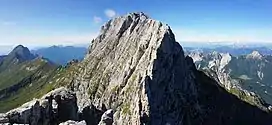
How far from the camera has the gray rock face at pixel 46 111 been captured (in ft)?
235

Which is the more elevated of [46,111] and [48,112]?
[46,111]

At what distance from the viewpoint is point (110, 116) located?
74.2m

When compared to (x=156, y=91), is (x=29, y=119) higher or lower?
higher

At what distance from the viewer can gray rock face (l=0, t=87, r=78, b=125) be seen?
71.7m

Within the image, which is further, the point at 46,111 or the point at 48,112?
the point at 48,112

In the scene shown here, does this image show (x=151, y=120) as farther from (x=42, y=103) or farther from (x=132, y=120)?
(x=42, y=103)

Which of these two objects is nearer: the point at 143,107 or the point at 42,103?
the point at 42,103

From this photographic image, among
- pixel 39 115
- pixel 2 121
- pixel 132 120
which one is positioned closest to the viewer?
pixel 2 121

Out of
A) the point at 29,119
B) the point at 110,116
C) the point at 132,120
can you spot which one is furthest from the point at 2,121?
the point at 132,120

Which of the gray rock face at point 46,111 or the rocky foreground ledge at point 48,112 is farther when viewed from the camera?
the gray rock face at point 46,111

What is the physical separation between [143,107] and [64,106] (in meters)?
98.3

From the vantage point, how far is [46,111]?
83562 mm

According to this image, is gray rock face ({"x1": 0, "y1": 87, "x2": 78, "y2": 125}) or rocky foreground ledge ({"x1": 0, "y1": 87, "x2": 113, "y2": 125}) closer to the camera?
rocky foreground ledge ({"x1": 0, "y1": 87, "x2": 113, "y2": 125})

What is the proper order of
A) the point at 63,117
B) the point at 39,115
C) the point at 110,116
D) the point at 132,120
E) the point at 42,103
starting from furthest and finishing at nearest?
the point at 132,120
the point at 63,117
the point at 42,103
the point at 39,115
the point at 110,116
